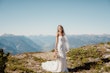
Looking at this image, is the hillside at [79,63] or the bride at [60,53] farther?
the bride at [60,53]

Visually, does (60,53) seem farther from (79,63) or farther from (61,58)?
(79,63)

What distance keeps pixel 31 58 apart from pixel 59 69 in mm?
6207

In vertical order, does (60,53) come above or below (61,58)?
above

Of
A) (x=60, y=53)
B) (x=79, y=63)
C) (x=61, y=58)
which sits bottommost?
(x=79, y=63)

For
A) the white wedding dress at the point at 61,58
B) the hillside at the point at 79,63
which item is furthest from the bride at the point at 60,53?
the hillside at the point at 79,63

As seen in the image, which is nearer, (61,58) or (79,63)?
(61,58)

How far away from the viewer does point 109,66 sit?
1939 centimetres

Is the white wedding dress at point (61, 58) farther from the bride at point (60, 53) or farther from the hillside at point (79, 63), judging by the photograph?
the hillside at point (79, 63)

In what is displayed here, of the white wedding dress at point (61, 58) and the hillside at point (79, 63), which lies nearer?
the hillside at point (79, 63)

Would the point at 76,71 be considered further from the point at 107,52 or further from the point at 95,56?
the point at 107,52

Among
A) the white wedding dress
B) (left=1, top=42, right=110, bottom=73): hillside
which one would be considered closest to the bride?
the white wedding dress

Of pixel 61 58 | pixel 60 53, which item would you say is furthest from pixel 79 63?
pixel 60 53

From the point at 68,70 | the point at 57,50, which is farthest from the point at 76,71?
the point at 57,50

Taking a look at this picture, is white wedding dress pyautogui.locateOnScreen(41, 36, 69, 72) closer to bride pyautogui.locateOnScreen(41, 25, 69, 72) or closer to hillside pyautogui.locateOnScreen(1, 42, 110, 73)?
bride pyautogui.locateOnScreen(41, 25, 69, 72)
